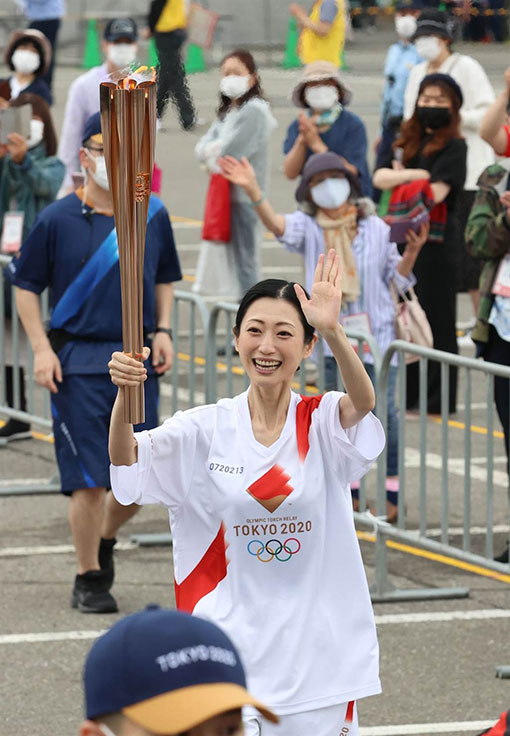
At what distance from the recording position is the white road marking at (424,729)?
643cm

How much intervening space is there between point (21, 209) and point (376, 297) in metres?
2.87

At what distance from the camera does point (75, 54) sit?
113 ft

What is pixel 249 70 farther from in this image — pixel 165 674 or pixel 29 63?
pixel 165 674

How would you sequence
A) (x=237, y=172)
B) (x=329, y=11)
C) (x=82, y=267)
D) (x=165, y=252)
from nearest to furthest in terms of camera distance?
(x=82, y=267)
(x=165, y=252)
(x=237, y=172)
(x=329, y=11)

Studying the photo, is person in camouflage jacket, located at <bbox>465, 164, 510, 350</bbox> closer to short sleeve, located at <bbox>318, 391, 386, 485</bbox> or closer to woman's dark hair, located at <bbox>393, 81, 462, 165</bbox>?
woman's dark hair, located at <bbox>393, 81, 462, 165</bbox>

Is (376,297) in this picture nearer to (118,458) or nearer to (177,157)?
(118,458)

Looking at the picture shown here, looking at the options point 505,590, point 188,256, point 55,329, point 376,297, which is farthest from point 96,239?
point 188,256

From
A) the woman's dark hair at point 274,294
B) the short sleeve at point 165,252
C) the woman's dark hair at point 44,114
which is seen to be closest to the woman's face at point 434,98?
the woman's dark hair at point 44,114

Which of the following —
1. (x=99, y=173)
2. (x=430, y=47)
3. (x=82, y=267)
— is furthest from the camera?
(x=430, y=47)

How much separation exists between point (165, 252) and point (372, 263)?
1.45m

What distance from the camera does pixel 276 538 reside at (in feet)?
15.1

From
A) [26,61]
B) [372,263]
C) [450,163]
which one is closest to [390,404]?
[372,263]

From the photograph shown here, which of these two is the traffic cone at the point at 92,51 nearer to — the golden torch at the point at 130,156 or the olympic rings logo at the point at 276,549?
the olympic rings logo at the point at 276,549

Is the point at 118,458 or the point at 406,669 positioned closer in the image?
the point at 118,458
